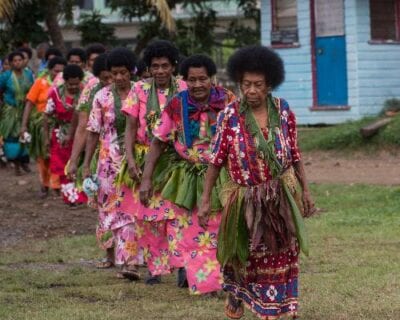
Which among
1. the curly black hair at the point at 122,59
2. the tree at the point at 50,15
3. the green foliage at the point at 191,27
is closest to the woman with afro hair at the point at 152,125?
the curly black hair at the point at 122,59

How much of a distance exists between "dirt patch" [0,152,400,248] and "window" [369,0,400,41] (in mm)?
4002

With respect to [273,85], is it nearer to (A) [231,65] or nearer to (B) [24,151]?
(A) [231,65]

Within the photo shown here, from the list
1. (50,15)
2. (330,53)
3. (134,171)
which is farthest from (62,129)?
(50,15)

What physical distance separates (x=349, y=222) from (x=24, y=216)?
407cm

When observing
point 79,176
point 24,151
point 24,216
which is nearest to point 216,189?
point 79,176

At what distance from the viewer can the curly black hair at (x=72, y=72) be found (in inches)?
523

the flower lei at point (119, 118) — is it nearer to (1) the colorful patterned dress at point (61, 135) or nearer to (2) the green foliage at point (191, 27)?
(1) the colorful patterned dress at point (61, 135)

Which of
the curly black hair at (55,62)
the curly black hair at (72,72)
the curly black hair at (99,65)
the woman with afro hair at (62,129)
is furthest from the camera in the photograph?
the curly black hair at (55,62)

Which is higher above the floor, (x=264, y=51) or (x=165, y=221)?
(x=264, y=51)

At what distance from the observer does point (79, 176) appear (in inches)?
473

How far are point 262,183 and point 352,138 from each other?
39.6ft

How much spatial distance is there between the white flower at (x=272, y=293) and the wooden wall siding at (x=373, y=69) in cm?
1509

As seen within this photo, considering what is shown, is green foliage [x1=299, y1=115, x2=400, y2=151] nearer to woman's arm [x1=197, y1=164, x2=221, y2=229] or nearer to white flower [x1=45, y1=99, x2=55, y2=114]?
white flower [x1=45, y1=99, x2=55, y2=114]

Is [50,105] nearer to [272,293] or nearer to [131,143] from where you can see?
[131,143]
